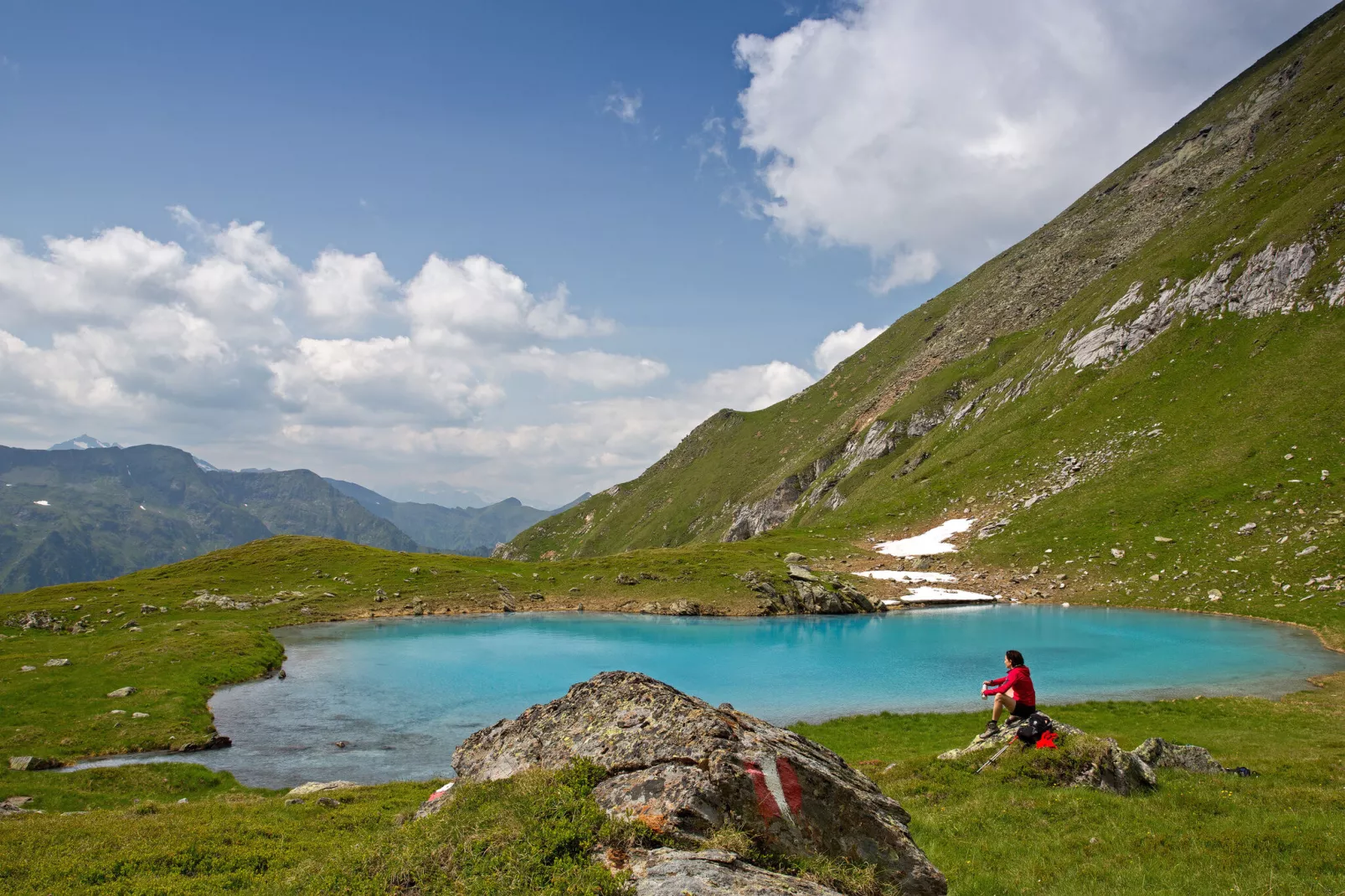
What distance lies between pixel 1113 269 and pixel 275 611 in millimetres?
171099

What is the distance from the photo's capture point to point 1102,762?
17.3 meters

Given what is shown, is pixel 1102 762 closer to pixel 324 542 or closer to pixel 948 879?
pixel 948 879

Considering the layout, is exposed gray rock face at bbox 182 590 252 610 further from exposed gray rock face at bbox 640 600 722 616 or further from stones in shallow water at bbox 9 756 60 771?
stones in shallow water at bbox 9 756 60 771

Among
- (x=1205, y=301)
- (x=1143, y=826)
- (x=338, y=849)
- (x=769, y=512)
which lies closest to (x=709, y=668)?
(x=1143, y=826)

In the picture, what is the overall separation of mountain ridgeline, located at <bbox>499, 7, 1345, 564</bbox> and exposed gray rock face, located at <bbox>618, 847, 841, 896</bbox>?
7533cm

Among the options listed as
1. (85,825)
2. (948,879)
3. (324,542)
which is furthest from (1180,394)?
(324,542)

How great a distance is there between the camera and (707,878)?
775cm

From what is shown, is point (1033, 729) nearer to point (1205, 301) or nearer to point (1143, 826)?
point (1143, 826)

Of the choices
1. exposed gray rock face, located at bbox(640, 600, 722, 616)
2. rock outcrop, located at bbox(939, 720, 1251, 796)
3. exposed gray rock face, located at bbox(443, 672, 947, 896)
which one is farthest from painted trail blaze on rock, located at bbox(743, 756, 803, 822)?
exposed gray rock face, located at bbox(640, 600, 722, 616)

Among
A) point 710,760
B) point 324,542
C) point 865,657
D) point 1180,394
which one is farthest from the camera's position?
point 324,542

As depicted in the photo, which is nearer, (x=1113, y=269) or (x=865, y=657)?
(x=865, y=657)

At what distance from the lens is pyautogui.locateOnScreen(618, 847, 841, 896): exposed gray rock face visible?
7.53 m

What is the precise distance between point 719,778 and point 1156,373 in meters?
114

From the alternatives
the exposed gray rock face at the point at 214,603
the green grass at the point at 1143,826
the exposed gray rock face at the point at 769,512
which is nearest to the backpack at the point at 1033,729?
the green grass at the point at 1143,826
